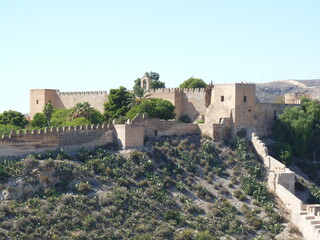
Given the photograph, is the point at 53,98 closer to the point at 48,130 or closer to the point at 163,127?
the point at 163,127

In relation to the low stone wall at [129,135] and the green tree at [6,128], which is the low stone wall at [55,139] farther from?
the green tree at [6,128]

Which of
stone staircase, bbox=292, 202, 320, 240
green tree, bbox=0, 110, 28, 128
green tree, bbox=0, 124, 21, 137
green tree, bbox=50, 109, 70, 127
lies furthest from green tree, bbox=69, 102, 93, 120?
stone staircase, bbox=292, 202, 320, 240

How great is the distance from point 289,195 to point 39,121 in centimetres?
2047

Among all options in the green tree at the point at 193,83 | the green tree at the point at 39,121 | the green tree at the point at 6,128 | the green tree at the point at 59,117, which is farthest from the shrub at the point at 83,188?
the green tree at the point at 193,83

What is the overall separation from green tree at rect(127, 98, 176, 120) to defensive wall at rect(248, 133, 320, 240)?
572 cm

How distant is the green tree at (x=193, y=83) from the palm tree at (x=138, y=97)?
16.0 ft

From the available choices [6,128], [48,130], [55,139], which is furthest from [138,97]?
[48,130]

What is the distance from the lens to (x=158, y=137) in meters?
44.3

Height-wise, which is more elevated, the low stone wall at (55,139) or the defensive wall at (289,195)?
the low stone wall at (55,139)

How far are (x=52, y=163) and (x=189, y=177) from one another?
8.24m

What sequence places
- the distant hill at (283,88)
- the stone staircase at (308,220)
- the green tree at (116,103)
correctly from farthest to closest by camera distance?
1. the distant hill at (283,88)
2. the green tree at (116,103)
3. the stone staircase at (308,220)

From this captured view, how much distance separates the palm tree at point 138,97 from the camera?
1948 inches

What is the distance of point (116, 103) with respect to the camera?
50.9 meters

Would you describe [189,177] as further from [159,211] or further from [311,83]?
[311,83]
